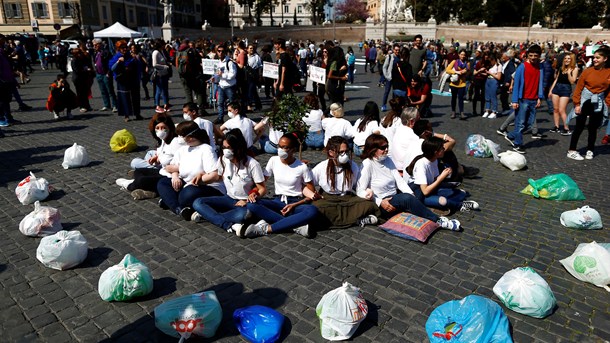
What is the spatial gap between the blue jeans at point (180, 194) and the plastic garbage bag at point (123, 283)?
176 cm

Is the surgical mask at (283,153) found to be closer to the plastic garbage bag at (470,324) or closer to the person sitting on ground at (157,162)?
the person sitting on ground at (157,162)

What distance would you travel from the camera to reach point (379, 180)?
567 cm

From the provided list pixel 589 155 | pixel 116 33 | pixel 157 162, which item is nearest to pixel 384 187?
pixel 157 162

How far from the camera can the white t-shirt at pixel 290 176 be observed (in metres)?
5.43

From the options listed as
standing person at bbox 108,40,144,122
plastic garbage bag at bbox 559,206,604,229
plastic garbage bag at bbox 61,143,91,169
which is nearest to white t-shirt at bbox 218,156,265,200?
plastic garbage bag at bbox 61,143,91,169

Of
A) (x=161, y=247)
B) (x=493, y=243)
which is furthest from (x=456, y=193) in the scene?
(x=161, y=247)

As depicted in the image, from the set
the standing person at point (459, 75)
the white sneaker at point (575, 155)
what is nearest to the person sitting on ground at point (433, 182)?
the white sneaker at point (575, 155)

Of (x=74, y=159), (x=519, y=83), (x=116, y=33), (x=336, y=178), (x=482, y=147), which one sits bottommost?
(x=482, y=147)

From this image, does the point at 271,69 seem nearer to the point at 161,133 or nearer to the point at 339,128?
the point at 339,128

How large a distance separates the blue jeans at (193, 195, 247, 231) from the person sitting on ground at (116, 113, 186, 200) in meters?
0.95

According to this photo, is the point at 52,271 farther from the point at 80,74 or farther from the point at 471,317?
the point at 80,74

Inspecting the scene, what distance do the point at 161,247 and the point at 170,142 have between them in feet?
6.47

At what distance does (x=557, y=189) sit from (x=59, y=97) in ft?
39.1

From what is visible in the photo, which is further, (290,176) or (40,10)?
(40,10)
